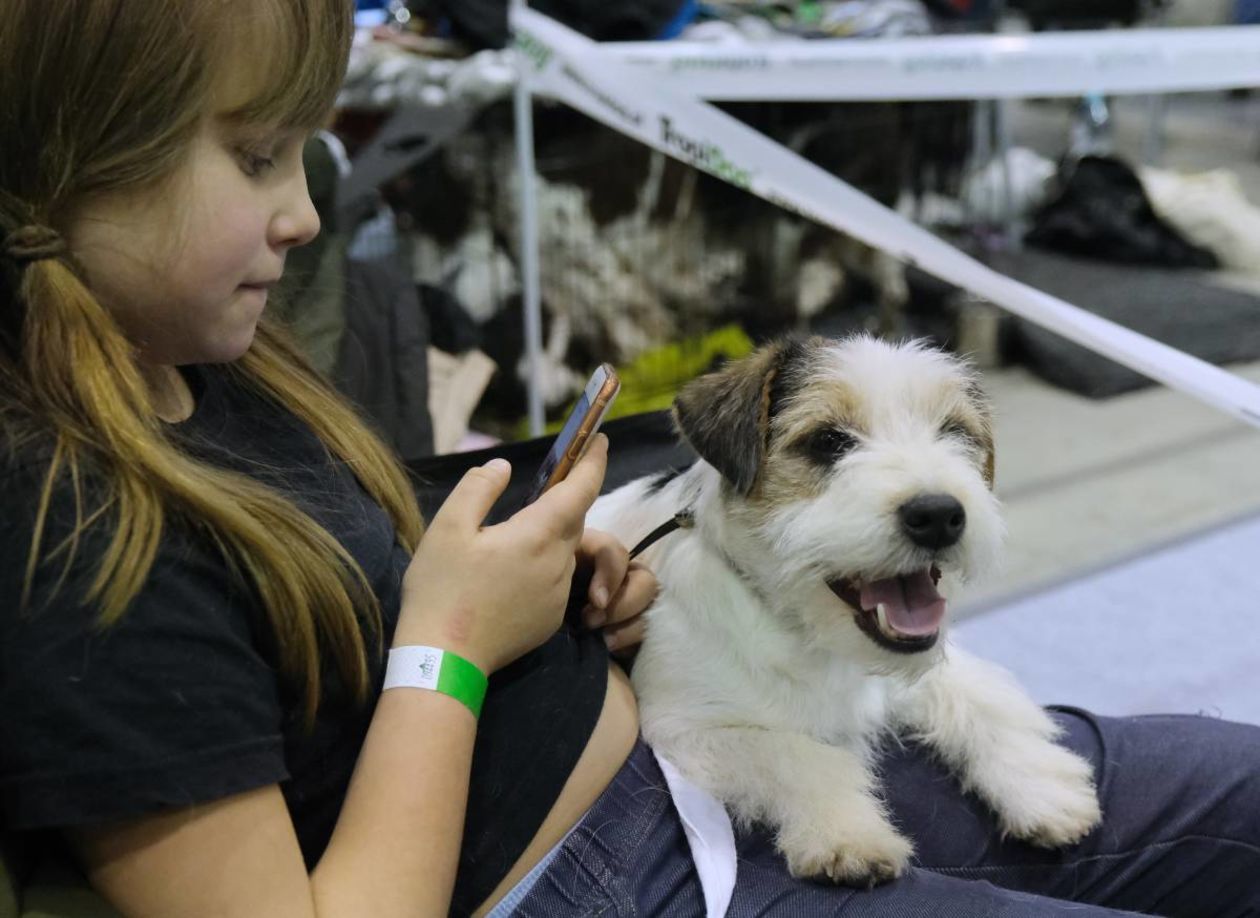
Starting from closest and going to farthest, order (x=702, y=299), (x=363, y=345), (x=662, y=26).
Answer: (x=363, y=345)
(x=662, y=26)
(x=702, y=299)

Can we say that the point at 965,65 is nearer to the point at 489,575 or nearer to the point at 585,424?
the point at 585,424

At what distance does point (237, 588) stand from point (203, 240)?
0.26m

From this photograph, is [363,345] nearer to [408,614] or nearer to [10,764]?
[408,614]

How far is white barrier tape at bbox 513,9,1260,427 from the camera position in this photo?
6.01ft

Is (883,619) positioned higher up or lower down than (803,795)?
higher up

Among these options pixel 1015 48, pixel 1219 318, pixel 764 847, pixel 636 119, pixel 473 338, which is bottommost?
pixel 1219 318

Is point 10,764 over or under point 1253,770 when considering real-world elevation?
over

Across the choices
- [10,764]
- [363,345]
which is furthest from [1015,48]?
[10,764]

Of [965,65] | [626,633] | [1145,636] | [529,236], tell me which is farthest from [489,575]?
[529,236]

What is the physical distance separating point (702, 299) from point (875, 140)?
82 cm

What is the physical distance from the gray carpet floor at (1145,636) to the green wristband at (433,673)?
156 centimetres

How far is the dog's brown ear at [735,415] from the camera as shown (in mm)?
1345

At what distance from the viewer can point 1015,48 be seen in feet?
7.54

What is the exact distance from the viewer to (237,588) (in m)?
0.89
